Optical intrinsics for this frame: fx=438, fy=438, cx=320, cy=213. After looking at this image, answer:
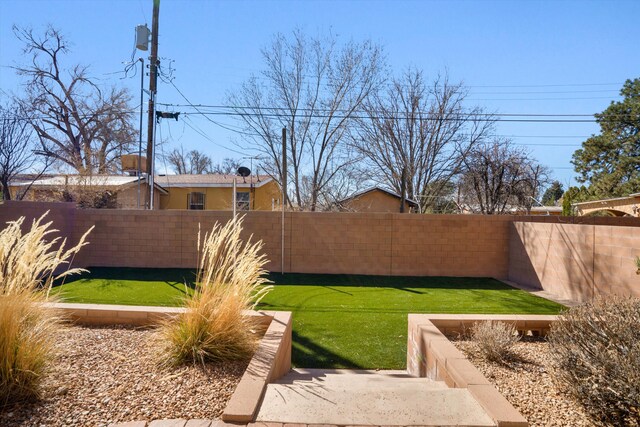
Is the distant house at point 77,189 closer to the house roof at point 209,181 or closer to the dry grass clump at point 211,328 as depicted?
the house roof at point 209,181

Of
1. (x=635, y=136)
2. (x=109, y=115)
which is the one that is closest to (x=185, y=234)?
(x=109, y=115)

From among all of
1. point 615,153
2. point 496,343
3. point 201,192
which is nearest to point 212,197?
point 201,192

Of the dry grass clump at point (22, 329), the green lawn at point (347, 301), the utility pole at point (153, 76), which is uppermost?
the utility pole at point (153, 76)

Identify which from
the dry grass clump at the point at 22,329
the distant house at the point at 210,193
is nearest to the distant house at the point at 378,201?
the distant house at the point at 210,193

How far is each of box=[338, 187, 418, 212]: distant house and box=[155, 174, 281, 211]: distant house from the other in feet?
13.8

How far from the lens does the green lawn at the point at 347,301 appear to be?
18.2 feet

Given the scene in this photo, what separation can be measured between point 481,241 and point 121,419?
33.2 ft

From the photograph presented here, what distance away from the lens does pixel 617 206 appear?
65.5 ft

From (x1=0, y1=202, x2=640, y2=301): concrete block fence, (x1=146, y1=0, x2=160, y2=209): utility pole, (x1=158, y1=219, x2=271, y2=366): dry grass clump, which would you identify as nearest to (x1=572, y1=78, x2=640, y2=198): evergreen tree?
(x1=0, y1=202, x2=640, y2=301): concrete block fence

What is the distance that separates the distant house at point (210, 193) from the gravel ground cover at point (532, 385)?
18.1m

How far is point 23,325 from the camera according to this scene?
315cm

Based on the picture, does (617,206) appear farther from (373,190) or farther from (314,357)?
(314,357)

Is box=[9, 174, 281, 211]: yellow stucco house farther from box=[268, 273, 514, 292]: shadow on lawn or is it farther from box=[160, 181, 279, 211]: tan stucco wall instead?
box=[268, 273, 514, 292]: shadow on lawn

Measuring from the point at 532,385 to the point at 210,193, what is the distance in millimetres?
20087
